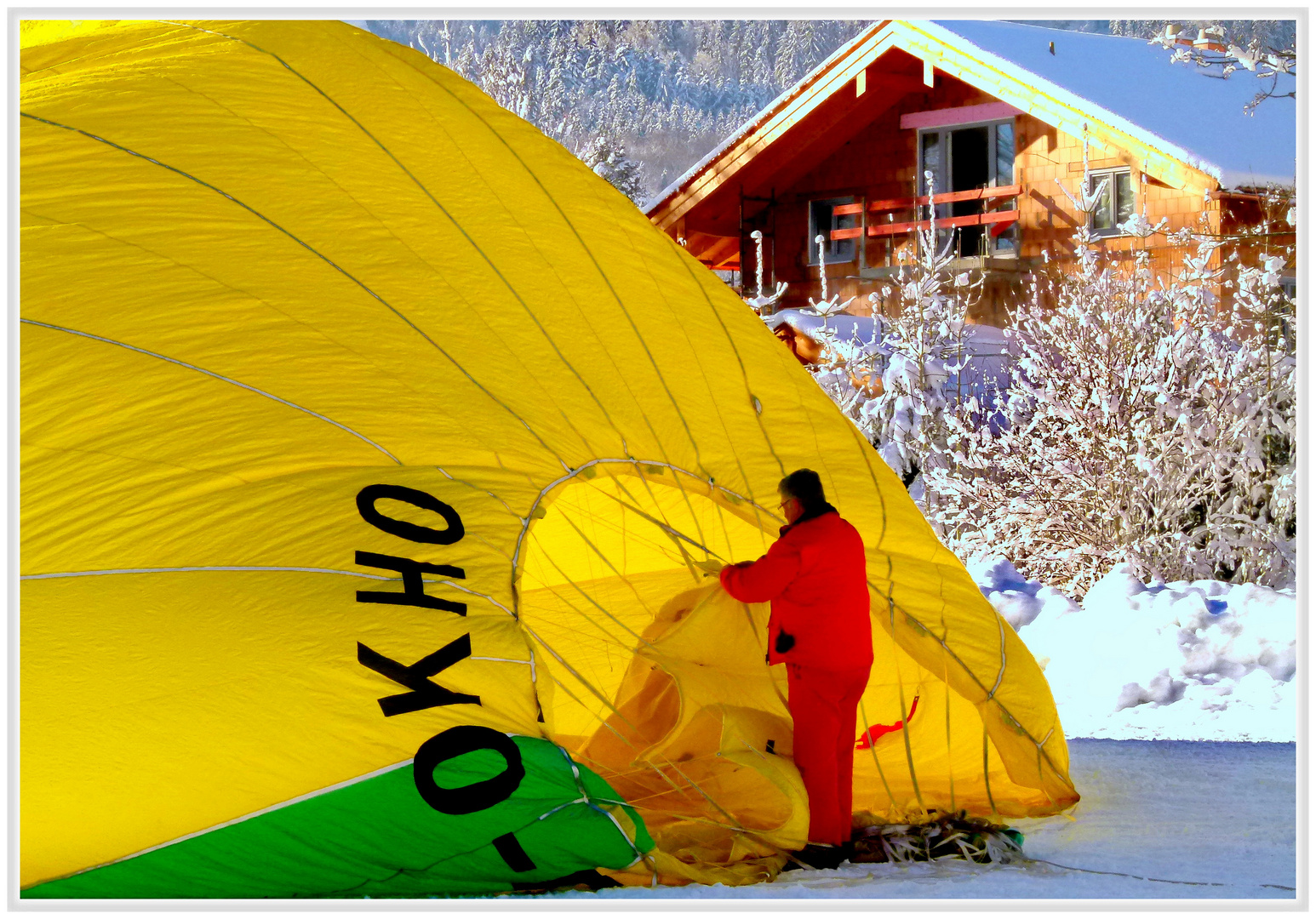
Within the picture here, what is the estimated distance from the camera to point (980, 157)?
15.6 metres

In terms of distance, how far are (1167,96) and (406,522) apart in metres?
12.4

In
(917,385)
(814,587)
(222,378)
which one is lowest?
(814,587)

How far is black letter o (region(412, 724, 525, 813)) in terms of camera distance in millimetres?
3916

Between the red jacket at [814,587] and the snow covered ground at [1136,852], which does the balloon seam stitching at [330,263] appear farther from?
the snow covered ground at [1136,852]

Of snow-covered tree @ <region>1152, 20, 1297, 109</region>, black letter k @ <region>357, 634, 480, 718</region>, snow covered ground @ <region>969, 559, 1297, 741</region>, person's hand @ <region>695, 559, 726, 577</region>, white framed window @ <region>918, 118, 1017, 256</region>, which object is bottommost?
snow covered ground @ <region>969, 559, 1297, 741</region>

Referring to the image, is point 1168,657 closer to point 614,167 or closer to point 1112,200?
point 1112,200

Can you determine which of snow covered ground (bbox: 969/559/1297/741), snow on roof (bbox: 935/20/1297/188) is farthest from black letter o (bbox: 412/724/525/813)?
snow on roof (bbox: 935/20/1297/188)

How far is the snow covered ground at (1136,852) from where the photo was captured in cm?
427

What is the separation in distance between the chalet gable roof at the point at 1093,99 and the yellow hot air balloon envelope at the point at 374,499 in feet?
28.7

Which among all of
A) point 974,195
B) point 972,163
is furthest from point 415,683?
point 972,163

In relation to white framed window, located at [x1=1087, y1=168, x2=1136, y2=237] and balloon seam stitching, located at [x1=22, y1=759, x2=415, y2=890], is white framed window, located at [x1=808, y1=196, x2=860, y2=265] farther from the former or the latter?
balloon seam stitching, located at [x1=22, y1=759, x2=415, y2=890]

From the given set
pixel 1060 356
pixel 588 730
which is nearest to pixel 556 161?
pixel 588 730

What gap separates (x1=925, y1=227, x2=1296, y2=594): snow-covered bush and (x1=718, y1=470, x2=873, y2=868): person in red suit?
16.9 feet
